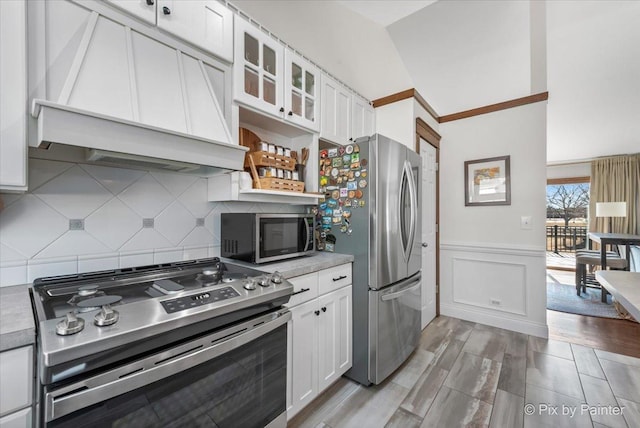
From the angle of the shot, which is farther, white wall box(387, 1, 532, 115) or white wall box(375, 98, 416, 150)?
white wall box(375, 98, 416, 150)

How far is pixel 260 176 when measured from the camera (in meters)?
1.66

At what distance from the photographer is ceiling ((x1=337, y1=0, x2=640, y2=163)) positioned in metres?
1.86

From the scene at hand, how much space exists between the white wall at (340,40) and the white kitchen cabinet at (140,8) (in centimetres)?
54

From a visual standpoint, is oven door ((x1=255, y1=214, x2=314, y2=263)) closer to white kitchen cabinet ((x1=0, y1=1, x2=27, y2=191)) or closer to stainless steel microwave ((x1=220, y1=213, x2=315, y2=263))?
stainless steel microwave ((x1=220, y1=213, x2=315, y2=263))

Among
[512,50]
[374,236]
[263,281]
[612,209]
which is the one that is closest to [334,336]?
[374,236]

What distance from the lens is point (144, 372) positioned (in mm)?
758

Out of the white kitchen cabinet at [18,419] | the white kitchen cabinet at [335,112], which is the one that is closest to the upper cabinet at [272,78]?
the white kitchen cabinet at [335,112]

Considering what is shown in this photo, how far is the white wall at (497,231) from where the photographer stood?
265 centimetres

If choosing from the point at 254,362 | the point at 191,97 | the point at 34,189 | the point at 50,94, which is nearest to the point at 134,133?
the point at 50,94

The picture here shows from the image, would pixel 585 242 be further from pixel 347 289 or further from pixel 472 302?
pixel 347 289

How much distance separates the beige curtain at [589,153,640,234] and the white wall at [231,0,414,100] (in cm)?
614

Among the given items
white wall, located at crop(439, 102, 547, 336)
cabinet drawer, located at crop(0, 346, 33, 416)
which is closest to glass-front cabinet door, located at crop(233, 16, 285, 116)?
cabinet drawer, located at crop(0, 346, 33, 416)

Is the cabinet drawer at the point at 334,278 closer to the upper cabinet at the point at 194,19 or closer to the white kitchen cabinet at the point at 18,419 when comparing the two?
the white kitchen cabinet at the point at 18,419

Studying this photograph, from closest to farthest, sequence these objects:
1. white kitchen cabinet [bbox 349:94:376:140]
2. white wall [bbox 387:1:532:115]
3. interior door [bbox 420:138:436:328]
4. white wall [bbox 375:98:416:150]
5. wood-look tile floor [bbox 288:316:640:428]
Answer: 1. wood-look tile floor [bbox 288:316:640:428]
2. white wall [bbox 387:1:532:115]
3. white kitchen cabinet [bbox 349:94:376:140]
4. white wall [bbox 375:98:416:150]
5. interior door [bbox 420:138:436:328]
